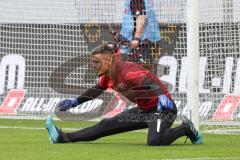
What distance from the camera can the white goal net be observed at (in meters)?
14.9

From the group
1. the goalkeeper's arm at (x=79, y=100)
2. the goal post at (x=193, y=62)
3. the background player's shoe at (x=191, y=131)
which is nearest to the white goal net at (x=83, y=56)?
the goal post at (x=193, y=62)

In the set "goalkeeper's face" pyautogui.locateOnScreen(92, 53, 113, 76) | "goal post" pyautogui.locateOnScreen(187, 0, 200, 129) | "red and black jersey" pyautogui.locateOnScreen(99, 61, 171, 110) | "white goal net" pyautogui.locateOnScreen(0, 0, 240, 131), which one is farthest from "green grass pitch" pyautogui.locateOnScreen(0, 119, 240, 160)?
"white goal net" pyautogui.locateOnScreen(0, 0, 240, 131)

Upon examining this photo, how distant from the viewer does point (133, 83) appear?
36.4 feet

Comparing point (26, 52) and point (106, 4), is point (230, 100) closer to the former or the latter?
point (106, 4)

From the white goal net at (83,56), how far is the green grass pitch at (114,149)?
208 centimetres

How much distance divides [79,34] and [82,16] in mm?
856

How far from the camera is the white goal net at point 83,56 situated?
49.0ft

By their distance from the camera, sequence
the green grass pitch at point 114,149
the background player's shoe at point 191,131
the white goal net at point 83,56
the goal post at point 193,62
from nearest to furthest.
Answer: the green grass pitch at point 114,149
the background player's shoe at point 191,131
the goal post at point 193,62
the white goal net at point 83,56

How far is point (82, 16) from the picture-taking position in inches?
623

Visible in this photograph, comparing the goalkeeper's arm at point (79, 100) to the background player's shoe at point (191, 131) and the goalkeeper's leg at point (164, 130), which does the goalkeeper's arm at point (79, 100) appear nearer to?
the goalkeeper's leg at point (164, 130)

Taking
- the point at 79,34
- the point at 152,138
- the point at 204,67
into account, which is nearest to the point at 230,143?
the point at 152,138

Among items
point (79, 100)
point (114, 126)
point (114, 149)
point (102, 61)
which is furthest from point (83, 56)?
point (114, 149)

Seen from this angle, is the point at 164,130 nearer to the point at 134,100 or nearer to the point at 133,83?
the point at 134,100

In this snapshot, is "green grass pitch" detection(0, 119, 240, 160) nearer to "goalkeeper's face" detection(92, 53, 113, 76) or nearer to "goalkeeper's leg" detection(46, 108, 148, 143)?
"goalkeeper's leg" detection(46, 108, 148, 143)
